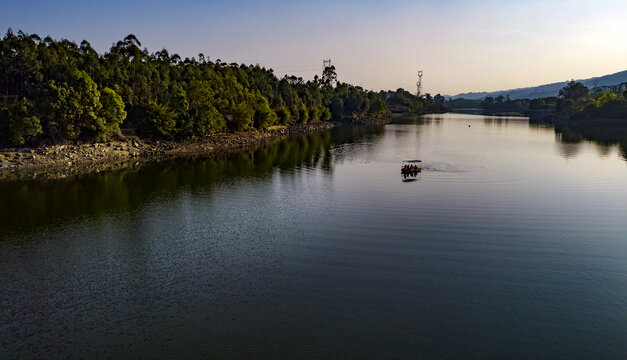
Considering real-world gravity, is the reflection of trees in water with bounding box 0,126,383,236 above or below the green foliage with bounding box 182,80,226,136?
below

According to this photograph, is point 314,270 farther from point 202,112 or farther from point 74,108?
point 202,112

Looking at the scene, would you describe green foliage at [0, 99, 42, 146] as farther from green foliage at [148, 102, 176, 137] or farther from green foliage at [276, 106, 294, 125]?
green foliage at [276, 106, 294, 125]

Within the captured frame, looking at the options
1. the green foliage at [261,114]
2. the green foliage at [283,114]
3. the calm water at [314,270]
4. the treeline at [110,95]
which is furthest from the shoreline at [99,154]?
the green foliage at [283,114]

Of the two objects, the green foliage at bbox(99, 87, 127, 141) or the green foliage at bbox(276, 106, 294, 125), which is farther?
the green foliage at bbox(276, 106, 294, 125)

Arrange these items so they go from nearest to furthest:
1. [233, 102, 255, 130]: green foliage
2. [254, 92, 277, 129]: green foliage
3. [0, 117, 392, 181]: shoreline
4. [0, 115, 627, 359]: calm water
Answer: [0, 115, 627, 359]: calm water < [0, 117, 392, 181]: shoreline < [233, 102, 255, 130]: green foliage < [254, 92, 277, 129]: green foliage

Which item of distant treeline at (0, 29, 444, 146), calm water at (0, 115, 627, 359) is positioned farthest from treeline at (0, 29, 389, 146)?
calm water at (0, 115, 627, 359)

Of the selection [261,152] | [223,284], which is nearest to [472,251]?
[223,284]

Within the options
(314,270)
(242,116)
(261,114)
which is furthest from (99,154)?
(314,270)
